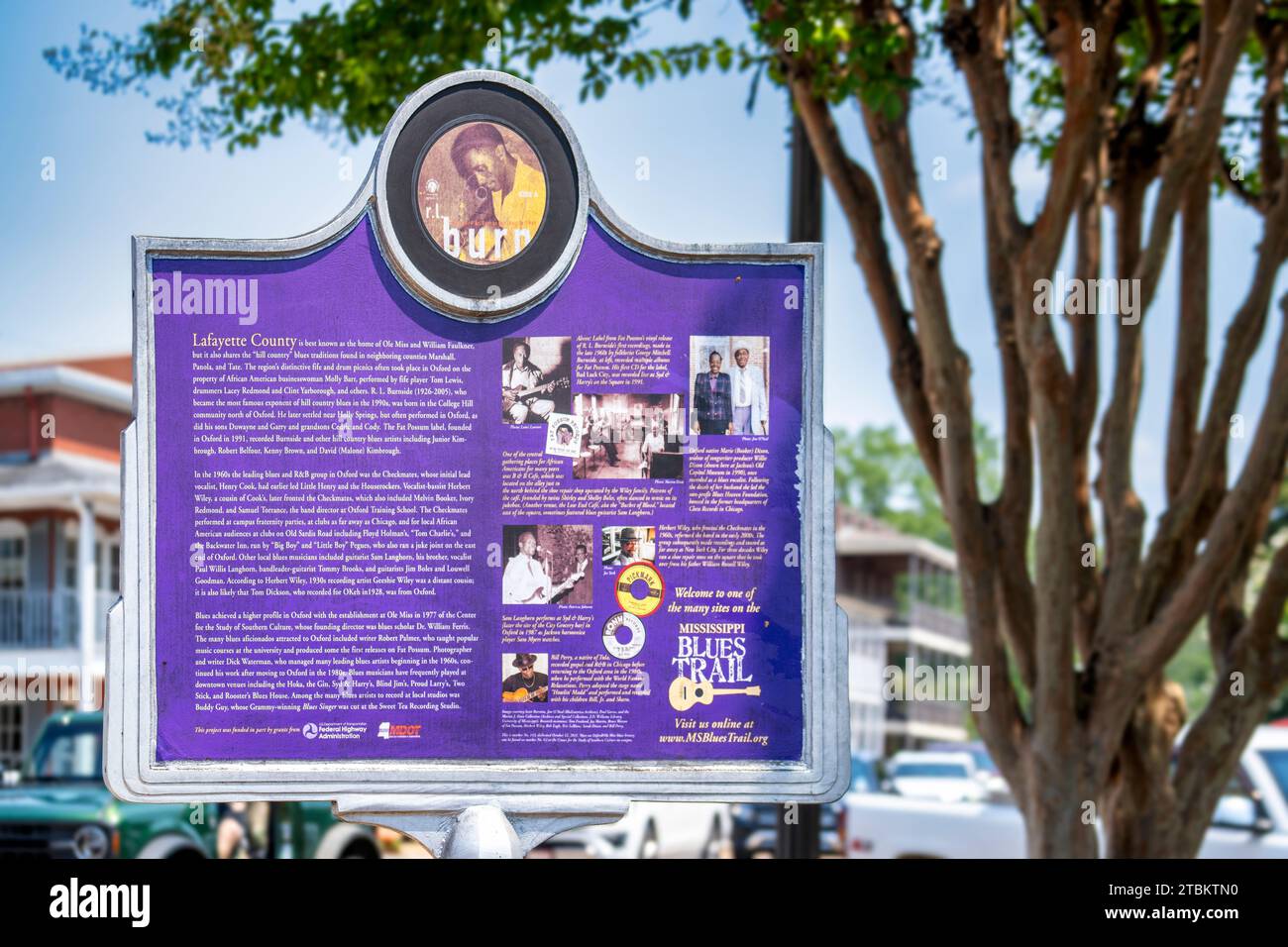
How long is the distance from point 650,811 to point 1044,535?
29.8 ft

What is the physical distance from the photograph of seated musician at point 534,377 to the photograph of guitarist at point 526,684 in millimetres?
641

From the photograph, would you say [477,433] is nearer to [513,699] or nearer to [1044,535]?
[513,699]

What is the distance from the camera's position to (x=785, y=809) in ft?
22.4

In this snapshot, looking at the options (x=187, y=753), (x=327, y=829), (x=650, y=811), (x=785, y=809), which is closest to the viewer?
(x=187, y=753)

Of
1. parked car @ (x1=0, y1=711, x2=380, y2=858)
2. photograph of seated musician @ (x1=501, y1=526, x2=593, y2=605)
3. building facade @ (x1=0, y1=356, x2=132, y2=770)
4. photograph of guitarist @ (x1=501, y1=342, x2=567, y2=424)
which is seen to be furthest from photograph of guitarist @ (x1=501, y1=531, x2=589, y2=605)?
building facade @ (x1=0, y1=356, x2=132, y2=770)

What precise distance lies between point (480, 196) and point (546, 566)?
1.01 meters

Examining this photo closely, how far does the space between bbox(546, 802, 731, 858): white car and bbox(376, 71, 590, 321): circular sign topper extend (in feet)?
26.2

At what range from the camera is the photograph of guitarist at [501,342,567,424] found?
3869mm

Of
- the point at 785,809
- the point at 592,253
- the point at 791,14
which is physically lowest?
the point at 785,809

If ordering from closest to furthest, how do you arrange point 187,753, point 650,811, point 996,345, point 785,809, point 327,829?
point 187,753 < point 785,809 < point 996,345 < point 327,829 < point 650,811

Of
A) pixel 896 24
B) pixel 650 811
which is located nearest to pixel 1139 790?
pixel 896 24
